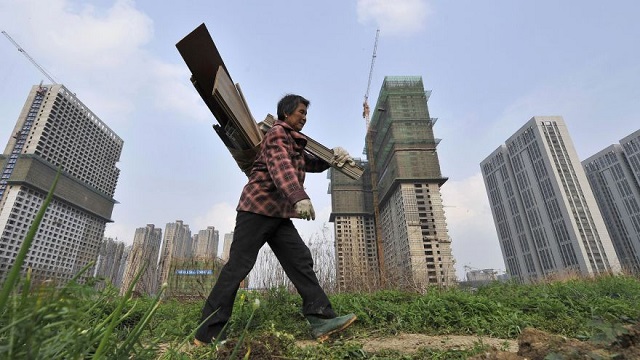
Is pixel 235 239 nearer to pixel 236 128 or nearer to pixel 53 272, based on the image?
pixel 236 128

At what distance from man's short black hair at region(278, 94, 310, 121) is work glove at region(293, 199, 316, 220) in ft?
3.02

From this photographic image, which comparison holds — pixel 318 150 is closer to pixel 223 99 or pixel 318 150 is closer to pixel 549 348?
pixel 223 99

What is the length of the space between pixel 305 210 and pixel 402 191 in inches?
1606

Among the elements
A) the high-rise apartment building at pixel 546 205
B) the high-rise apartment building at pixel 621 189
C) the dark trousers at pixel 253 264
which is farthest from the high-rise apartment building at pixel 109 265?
the high-rise apartment building at pixel 621 189

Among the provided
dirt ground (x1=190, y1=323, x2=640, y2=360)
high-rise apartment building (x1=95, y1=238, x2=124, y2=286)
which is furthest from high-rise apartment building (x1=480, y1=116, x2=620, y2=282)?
dirt ground (x1=190, y1=323, x2=640, y2=360)

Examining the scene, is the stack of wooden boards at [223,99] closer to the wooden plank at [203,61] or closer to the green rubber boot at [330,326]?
the wooden plank at [203,61]

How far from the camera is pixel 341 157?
8.59ft

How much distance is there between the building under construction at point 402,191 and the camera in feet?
125

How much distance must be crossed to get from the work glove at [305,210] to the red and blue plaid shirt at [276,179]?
0.03m

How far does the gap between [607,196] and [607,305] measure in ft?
254

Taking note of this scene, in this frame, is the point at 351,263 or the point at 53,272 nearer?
the point at 53,272

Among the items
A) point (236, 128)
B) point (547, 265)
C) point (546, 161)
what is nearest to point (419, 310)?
point (236, 128)

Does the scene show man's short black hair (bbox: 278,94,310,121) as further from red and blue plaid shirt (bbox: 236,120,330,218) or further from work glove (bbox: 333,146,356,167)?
work glove (bbox: 333,146,356,167)

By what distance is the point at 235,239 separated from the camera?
2.06m
